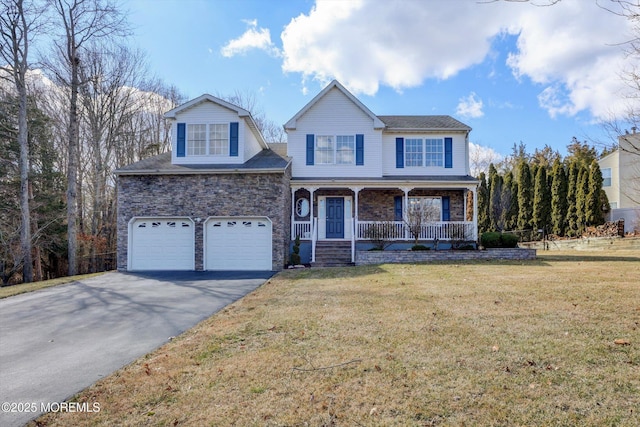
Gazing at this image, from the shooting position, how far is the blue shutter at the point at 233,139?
50.1ft

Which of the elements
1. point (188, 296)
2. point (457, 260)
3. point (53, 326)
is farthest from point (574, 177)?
point (53, 326)

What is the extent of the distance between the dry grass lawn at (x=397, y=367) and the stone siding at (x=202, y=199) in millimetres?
7257

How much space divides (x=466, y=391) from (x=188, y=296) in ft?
24.1

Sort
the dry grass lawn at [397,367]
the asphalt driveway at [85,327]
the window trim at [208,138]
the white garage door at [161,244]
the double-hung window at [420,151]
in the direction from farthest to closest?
the double-hung window at [420,151], the window trim at [208,138], the white garage door at [161,244], the asphalt driveway at [85,327], the dry grass lawn at [397,367]

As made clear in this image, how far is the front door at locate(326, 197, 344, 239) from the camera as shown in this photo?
56.2 ft

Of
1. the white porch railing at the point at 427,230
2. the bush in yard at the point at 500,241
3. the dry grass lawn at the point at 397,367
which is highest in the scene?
the white porch railing at the point at 427,230

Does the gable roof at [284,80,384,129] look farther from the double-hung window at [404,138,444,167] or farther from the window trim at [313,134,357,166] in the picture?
the double-hung window at [404,138,444,167]

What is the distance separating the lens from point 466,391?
331 centimetres

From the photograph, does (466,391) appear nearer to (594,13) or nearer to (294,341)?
(294,341)

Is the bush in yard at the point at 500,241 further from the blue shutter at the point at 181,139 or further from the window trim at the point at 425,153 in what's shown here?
the blue shutter at the point at 181,139

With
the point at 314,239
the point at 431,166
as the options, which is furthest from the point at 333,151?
the point at 431,166

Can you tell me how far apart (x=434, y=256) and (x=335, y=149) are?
675 cm

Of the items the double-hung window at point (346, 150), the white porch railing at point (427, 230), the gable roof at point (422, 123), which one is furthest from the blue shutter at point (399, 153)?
the white porch railing at point (427, 230)

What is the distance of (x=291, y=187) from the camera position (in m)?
16.4
